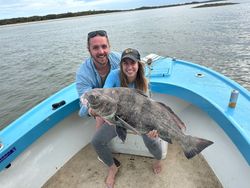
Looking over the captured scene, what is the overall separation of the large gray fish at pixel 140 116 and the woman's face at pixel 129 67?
15.5 inches

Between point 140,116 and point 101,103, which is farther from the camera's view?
point 140,116

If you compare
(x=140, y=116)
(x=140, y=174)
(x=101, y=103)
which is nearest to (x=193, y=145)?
(x=140, y=116)

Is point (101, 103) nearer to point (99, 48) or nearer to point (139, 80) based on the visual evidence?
point (139, 80)

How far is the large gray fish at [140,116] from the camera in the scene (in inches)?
82.0

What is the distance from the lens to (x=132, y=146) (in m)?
3.48

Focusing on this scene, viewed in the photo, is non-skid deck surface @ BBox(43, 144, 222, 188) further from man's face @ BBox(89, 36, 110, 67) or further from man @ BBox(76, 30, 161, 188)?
man's face @ BBox(89, 36, 110, 67)

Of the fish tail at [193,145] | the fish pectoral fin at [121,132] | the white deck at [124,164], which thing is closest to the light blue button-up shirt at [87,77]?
the fish pectoral fin at [121,132]

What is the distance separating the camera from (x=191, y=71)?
4168mm

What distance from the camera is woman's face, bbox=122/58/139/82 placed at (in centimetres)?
251

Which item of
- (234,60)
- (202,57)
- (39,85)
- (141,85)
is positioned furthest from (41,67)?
(141,85)

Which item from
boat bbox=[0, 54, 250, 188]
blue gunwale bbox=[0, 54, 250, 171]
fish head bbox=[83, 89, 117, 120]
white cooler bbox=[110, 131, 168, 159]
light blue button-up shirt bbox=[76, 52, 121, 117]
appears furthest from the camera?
white cooler bbox=[110, 131, 168, 159]

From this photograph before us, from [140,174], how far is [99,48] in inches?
75.9

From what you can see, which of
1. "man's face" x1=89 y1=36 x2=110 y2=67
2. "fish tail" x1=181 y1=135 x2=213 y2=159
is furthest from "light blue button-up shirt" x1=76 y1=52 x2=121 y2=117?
"fish tail" x1=181 y1=135 x2=213 y2=159

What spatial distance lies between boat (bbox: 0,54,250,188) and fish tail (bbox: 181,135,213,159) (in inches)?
16.1
